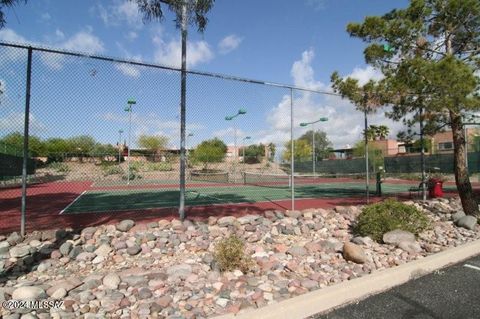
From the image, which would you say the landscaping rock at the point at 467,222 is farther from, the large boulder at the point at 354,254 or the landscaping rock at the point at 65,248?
the landscaping rock at the point at 65,248

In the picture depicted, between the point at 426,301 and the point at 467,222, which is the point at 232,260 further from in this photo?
the point at 467,222

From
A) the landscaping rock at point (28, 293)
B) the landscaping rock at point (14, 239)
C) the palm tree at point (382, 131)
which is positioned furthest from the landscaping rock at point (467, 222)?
the palm tree at point (382, 131)

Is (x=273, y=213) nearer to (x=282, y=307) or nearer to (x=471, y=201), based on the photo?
(x=282, y=307)

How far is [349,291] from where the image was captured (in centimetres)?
399

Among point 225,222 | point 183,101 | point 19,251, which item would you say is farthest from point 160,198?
point 19,251

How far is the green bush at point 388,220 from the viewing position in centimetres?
623

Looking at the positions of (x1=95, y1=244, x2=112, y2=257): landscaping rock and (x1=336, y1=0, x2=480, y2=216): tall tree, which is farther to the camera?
(x1=336, y1=0, x2=480, y2=216): tall tree

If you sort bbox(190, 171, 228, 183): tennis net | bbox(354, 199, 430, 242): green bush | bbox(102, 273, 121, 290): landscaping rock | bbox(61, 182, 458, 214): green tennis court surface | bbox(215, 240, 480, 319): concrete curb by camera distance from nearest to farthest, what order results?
bbox(215, 240, 480, 319): concrete curb
bbox(102, 273, 121, 290): landscaping rock
bbox(354, 199, 430, 242): green bush
bbox(61, 182, 458, 214): green tennis court surface
bbox(190, 171, 228, 183): tennis net

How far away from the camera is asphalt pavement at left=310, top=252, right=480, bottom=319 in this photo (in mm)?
3555

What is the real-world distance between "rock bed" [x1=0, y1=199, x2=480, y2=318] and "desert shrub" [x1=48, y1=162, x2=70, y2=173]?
3057 millimetres

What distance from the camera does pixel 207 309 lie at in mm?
3590

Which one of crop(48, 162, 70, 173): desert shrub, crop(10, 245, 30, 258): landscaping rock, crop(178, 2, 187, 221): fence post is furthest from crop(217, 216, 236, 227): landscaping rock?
crop(48, 162, 70, 173): desert shrub

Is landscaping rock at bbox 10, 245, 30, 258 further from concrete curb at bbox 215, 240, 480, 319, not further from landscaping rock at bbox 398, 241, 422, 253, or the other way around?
landscaping rock at bbox 398, 241, 422, 253

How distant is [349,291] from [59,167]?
25.8 feet
